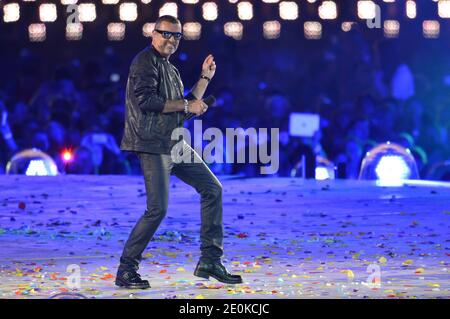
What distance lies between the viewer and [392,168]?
20.1 meters

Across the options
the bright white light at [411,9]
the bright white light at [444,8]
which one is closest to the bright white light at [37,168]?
the bright white light at [411,9]

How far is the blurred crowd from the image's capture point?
71.7 ft

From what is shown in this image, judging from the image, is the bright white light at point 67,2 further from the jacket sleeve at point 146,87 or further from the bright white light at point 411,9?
the jacket sleeve at point 146,87

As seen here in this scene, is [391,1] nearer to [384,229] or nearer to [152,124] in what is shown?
[384,229]

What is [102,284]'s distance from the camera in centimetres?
1050

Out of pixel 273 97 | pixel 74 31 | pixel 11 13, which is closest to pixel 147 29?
pixel 74 31

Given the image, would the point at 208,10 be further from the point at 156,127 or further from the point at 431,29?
the point at 156,127

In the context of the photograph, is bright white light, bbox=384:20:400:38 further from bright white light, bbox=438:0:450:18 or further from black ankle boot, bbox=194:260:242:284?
black ankle boot, bbox=194:260:242:284

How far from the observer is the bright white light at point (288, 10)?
23.7m

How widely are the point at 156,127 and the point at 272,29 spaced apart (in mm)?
14020

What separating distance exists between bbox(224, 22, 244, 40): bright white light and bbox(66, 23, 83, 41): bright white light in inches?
93.4

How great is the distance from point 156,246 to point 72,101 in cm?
1002

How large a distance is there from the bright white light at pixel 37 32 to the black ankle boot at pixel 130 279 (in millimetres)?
14308

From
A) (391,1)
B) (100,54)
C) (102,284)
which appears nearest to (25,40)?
(100,54)
